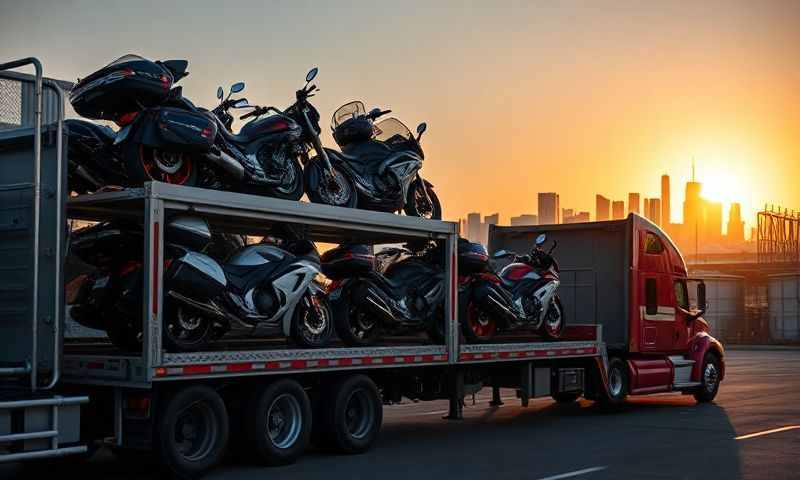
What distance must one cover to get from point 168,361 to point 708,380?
1179 centimetres

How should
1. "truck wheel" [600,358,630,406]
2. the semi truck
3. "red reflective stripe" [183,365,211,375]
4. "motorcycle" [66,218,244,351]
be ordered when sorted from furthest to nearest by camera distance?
1. "truck wheel" [600,358,630,406]
2. "motorcycle" [66,218,244,351]
3. "red reflective stripe" [183,365,211,375]
4. the semi truck

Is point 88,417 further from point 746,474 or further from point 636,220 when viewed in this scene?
point 636,220

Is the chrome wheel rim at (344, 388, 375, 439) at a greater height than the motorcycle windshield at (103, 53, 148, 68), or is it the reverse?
the motorcycle windshield at (103, 53, 148, 68)

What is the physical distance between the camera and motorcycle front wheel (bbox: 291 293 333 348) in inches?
433

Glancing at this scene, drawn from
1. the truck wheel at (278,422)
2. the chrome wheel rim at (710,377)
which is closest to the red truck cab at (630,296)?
the chrome wheel rim at (710,377)

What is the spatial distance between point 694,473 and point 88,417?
5709 millimetres

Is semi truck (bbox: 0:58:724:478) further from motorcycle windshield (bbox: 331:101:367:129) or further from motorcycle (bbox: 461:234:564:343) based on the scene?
motorcycle windshield (bbox: 331:101:367:129)

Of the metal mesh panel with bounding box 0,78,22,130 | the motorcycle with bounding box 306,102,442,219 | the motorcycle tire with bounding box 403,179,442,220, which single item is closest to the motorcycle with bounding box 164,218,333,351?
the motorcycle with bounding box 306,102,442,219

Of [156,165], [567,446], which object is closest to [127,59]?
[156,165]

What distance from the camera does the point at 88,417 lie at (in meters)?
9.34

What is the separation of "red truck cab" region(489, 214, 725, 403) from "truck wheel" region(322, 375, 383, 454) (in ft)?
17.8

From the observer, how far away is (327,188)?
39.9ft

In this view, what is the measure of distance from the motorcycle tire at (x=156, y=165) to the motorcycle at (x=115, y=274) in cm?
56

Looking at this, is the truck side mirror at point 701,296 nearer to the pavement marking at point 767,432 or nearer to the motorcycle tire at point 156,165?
the pavement marking at point 767,432
